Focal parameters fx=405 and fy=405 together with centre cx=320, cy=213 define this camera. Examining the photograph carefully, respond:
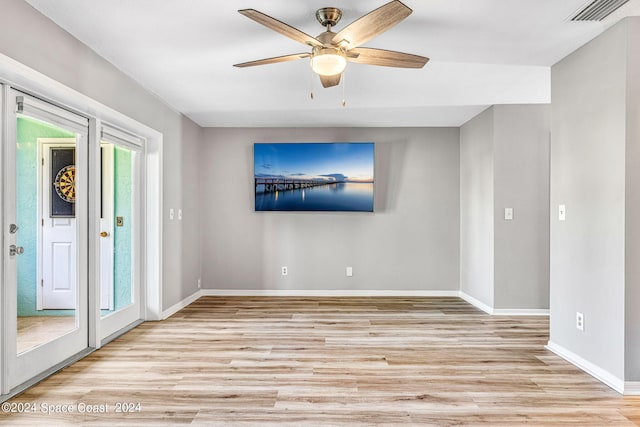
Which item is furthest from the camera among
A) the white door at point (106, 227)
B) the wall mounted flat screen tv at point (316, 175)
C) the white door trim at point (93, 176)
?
the wall mounted flat screen tv at point (316, 175)

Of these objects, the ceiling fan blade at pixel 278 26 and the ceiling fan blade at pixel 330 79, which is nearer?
the ceiling fan blade at pixel 278 26

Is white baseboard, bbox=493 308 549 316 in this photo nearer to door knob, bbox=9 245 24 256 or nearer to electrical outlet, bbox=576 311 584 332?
electrical outlet, bbox=576 311 584 332

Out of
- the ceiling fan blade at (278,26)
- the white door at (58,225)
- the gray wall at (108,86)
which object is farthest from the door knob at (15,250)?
the ceiling fan blade at (278,26)

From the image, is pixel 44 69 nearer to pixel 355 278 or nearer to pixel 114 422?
pixel 114 422

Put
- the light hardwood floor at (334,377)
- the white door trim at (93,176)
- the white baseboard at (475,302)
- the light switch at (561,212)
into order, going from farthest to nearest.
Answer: the white baseboard at (475,302)
the light switch at (561,212)
the white door trim at (93,176)
the light hardwood floor at (334,377)

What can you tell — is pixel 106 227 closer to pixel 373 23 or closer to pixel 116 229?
pixel 116 229

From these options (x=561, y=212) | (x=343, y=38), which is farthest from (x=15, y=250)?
(x=561, y=212)

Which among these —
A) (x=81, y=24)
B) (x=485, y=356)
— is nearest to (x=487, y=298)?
(x=485, y=356)

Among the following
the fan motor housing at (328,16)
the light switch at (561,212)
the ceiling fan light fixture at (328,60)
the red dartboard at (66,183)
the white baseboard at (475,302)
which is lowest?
the white baseboard at (475,302)

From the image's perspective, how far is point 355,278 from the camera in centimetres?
570

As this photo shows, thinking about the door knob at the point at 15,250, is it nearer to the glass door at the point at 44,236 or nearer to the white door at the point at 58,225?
the glass door at the point at 44,236

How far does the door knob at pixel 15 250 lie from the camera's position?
2515 mm

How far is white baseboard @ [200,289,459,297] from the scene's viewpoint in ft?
18.6

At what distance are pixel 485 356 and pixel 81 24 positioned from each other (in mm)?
3815
